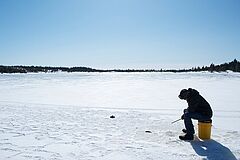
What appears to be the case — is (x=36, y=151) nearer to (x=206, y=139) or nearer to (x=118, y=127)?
(x=118, y=127)

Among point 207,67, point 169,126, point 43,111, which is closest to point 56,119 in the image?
point 43,111

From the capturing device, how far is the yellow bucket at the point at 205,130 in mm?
5406

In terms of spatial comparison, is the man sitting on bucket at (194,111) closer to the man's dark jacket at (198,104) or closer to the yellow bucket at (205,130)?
the man's dark jacket at (198,104)

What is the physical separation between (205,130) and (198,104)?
512 mm

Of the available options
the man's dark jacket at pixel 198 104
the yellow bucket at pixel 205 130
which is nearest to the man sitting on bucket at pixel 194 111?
the man's dark jacket at pixel 198 104

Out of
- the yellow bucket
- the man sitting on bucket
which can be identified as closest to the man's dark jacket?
the man sitting on bucket

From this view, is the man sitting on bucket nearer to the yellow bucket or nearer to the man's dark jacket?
the man's dark jacket

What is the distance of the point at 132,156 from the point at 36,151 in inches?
62.7

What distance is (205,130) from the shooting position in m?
5.43

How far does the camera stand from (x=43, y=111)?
9.23 metres

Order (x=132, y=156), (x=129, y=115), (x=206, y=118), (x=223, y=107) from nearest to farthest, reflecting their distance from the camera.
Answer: (x=132, y=156), (x=206, y=118), (x=129, y=115), (x=223, y=107)

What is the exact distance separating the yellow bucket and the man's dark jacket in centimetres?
18

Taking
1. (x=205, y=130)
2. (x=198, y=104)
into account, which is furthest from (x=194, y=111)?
(x=205, y=130)

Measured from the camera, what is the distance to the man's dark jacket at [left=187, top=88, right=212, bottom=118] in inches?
215
